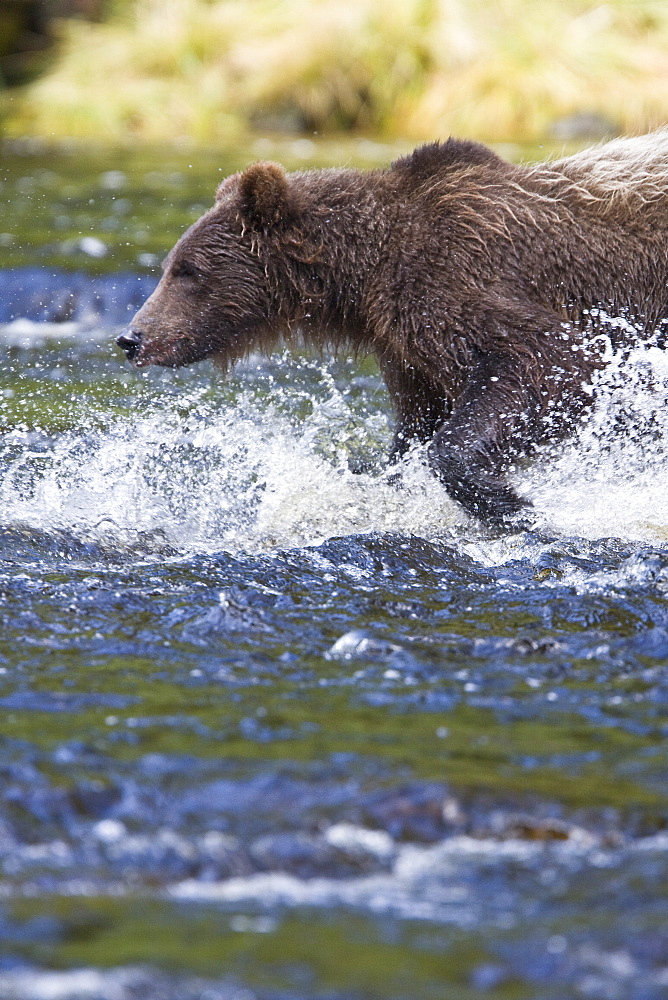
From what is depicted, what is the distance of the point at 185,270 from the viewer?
6.57 m

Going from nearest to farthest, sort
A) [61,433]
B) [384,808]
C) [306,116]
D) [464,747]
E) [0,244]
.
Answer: [384,808] → [464,747] → [61,433] → [0,244] → [306,116]

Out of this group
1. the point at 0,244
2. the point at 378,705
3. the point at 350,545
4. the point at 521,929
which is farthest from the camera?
the point at 0,244

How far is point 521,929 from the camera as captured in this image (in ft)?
9.93

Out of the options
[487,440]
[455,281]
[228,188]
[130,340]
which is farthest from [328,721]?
[228,188]

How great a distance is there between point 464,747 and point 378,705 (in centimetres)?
42

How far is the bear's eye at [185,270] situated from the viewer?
6.54 m

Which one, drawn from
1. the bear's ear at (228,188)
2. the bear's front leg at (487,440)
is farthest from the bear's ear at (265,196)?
the bear's front leg at (487,440)

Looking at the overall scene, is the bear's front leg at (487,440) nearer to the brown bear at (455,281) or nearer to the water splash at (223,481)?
the brown bear at (455,281)

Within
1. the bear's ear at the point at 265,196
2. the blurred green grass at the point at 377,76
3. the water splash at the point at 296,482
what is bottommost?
the water splash at the point at 296,482

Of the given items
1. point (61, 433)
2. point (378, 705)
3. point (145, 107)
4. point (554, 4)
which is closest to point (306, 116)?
point (145, 107)

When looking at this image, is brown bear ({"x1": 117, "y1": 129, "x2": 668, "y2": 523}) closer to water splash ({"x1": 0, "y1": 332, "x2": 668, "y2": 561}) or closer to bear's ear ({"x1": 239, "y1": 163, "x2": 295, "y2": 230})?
bear's ear ({"x1": 239, "y1": 163, "x2": 295, "y2": 230})

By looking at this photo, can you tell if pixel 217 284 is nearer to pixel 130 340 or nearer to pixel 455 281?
pixel 130 340

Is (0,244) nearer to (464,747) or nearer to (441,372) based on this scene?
(441,372)

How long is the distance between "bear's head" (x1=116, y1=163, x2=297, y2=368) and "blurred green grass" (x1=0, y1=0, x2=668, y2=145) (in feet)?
43.1
